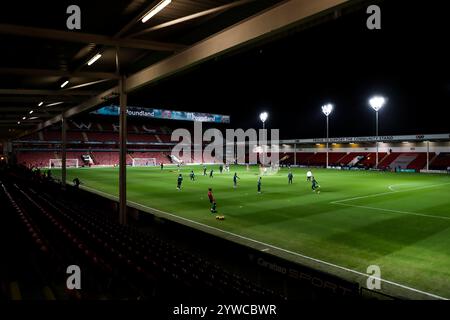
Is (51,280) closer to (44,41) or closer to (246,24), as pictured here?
(246,24)

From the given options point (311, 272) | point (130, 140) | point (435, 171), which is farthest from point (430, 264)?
point (130, 140)

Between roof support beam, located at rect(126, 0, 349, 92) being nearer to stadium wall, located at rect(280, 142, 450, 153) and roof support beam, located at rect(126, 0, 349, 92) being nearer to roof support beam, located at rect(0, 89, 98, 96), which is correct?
roof support beam, located at rect(0, 89, 98, 96)

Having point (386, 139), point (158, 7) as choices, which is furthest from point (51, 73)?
point (386, 139)

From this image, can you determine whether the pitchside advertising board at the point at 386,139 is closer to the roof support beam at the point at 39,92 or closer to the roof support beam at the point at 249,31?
the roof support beam at the point at 39,92

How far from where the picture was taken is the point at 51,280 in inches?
237

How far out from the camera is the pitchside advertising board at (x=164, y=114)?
66750 millimetres

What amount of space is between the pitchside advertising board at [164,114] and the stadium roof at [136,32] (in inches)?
2018

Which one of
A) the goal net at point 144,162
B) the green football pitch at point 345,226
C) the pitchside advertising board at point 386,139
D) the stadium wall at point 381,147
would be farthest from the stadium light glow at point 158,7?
the goal net at point 144,162

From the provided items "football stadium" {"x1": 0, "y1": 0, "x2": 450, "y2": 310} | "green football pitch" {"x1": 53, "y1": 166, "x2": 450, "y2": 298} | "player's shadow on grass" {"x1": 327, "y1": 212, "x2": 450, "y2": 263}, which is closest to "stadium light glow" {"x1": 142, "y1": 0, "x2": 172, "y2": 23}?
"football stadium" {"x1": 0, "y1": 0, "x2": 450, "y2": 310}

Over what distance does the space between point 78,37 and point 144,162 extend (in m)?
62.9

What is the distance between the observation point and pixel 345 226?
14117 millimetres

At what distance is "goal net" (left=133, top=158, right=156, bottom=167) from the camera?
67.8 m

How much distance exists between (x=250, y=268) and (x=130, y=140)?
227 ft

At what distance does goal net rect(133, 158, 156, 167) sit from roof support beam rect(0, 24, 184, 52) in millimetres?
59648
